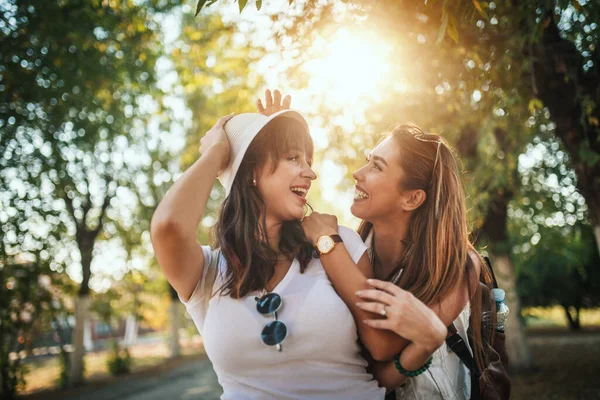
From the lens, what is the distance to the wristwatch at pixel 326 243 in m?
2.38

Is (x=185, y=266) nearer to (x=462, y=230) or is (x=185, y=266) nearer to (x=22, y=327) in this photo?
(x=462, y=230)

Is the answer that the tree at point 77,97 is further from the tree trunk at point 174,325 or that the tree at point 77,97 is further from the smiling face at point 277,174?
the tree trunk at point 174,325

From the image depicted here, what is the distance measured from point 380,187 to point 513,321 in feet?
32.7

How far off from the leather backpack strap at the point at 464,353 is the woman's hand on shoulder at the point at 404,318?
22.4 inches

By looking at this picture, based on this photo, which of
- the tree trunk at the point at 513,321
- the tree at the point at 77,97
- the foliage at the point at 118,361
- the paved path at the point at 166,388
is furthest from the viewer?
the foliage at the point at 118,361

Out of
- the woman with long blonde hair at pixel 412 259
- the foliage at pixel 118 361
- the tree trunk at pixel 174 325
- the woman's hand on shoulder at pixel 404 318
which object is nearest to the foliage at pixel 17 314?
the foliage at pixel 118 361

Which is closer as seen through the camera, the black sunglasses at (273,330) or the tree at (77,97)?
A: the black sunglasses at (273,330)

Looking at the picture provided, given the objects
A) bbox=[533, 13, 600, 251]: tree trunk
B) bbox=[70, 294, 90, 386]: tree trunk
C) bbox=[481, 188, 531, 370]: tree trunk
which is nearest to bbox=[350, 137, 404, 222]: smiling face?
bbox=[533, 13, 600, 251]: tree trunk

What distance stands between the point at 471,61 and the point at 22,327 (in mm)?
13736

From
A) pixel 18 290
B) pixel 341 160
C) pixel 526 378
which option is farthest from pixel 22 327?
pixel 526 378

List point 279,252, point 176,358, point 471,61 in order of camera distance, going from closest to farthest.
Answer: point 279,252 → point 471,61 → point 176,358

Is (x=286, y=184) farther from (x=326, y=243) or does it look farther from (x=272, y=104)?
(x=272, y=104)

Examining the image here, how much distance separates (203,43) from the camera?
9.77 meters

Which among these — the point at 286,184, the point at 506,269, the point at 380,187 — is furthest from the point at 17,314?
the point at 286,184
